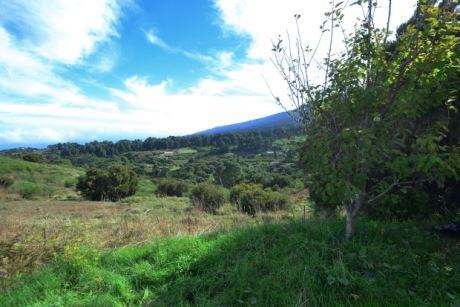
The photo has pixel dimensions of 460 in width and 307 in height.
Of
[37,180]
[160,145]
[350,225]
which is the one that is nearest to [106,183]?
[37,180]

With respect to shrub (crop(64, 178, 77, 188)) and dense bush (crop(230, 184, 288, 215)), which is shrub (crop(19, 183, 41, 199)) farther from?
dense bush (crop(230, 184, 288, 215))

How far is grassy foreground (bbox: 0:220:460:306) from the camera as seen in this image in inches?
120

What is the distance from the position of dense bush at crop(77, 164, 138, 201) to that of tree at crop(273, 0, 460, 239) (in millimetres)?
30372

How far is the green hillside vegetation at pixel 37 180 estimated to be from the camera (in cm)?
3199

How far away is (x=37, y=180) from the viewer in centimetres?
3928

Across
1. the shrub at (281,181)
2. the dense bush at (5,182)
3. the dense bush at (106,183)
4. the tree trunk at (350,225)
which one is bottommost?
the shrub at (281,181)

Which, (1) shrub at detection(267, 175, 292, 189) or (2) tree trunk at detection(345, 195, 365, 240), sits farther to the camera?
(1) shrub at detection(267, 175, 292, 189)

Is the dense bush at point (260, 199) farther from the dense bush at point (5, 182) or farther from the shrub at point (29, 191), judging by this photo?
the dense bush at point (5, 182)

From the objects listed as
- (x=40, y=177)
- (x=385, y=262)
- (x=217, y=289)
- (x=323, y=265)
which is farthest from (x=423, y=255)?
(x=40, y=177)

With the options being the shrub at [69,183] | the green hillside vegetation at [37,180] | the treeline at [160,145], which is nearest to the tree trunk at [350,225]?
the green hillside vegetation at [37,180]

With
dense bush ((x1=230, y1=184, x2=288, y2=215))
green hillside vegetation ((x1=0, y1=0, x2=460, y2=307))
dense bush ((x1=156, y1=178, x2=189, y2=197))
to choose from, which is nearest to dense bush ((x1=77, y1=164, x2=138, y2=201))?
dense bush ((x1=156, y1=178, x2=189, y2=197))

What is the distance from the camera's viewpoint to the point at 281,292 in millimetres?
3158

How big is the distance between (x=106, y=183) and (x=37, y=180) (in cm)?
1258

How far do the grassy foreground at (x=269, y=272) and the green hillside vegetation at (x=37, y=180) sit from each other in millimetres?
31170
